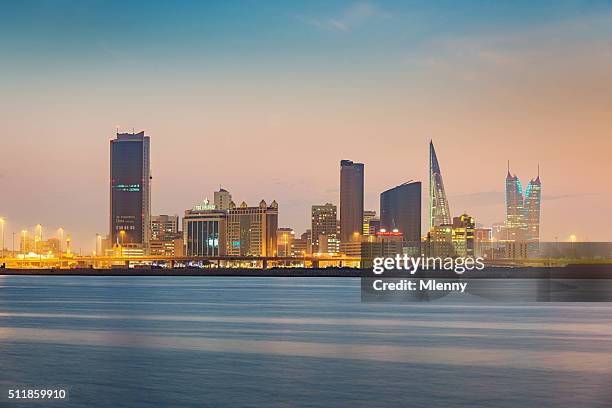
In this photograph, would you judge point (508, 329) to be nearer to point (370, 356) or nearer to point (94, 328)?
point (370, 356)

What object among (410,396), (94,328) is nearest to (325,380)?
(410,396)

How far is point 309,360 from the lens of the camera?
1261 inches

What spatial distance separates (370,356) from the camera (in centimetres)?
3325

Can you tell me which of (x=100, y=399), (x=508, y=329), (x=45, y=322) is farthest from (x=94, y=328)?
(x=100, y=399)

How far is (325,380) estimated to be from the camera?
26906mm

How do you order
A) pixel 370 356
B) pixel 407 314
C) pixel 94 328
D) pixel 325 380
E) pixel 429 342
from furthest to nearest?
pixel 407 314
pixel 94 328
pixel 429 342
pixel 370 356
pixel 325 380

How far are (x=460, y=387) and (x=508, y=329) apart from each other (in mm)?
23046

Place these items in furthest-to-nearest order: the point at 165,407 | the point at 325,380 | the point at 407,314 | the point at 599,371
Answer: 1. the point at 407,314
2. the point at 599,371
3. the point at 325,380
4. the point at 165,407

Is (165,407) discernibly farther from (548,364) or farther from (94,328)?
(94,328)

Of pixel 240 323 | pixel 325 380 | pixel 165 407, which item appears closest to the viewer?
pixel 165 407

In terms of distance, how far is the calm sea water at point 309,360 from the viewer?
2386 centimetres

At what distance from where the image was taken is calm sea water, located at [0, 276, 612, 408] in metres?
23.9

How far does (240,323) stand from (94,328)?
819 cm

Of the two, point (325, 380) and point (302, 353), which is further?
point (302, 353)
